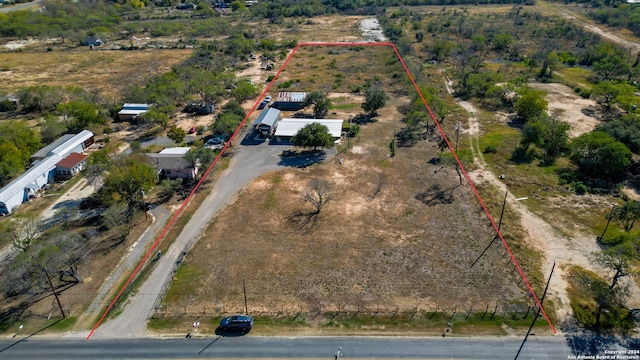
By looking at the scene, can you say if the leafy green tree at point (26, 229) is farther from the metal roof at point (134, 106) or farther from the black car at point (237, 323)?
the metal roof at point (134, 106)

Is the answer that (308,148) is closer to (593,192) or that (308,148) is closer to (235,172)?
(235,172)

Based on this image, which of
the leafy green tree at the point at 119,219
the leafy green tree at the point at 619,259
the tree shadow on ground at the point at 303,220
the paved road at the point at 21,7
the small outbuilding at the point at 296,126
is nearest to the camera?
the leafy green tree at the point at 619,259

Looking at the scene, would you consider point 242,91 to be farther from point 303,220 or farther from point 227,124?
point 303,220

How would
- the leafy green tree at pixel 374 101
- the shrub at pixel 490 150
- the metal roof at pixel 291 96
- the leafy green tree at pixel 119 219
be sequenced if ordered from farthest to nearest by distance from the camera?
the metal roof at pixel 291 96 < the leafy green tree at pixel 374 101 < the shrub at pixel 490 150 < the leafy green tree at pixel 119 219

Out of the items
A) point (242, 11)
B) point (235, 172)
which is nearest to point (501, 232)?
point (235, 172)

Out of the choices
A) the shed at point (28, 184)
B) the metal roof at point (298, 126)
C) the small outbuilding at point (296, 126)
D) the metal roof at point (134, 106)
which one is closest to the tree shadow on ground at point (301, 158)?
the small outbuilding at point (296, 126)

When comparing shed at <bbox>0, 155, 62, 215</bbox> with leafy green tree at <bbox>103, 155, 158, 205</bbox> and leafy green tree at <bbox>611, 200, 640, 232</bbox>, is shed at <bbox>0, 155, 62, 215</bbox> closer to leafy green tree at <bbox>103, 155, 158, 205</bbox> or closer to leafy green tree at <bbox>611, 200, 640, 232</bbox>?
leafy green tree at <bbox>103, 155, 158, 205</bbox>

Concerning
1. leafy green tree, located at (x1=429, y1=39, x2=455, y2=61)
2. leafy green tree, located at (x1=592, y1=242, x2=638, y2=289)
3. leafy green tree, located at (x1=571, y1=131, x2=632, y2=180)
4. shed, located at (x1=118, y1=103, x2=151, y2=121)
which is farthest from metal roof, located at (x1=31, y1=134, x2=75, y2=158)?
leafy green tree, located at (x1=429, y1=39, x2=455, y2=61)
